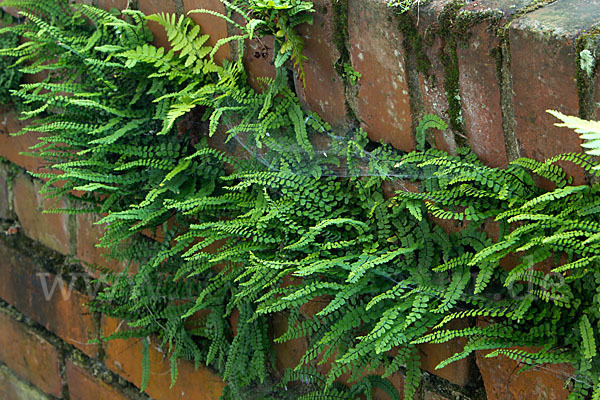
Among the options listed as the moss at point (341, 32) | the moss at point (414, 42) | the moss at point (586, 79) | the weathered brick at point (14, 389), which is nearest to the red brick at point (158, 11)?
the moss at point (341, 32)

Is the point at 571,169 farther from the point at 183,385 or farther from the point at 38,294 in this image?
the point at 38,294

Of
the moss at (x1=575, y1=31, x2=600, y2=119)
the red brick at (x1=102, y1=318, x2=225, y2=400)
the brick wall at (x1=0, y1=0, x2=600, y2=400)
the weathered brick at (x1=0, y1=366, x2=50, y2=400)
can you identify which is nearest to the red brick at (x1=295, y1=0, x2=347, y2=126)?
the brick wall at (x1=0, y1=0, x2=600, y2=400)

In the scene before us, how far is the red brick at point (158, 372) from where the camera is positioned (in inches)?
96.3

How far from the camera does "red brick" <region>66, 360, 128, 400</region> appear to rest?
115 inches

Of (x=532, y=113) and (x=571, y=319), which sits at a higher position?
(x=532, y=113)

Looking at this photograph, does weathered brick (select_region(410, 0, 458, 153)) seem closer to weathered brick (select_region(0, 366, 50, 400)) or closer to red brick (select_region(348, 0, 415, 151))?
red brick (select_region(348, 0, 415, 151))

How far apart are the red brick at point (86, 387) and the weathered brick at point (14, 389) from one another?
0.35 m

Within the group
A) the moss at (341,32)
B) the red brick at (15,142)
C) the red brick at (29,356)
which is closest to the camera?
the moss at (341,32)

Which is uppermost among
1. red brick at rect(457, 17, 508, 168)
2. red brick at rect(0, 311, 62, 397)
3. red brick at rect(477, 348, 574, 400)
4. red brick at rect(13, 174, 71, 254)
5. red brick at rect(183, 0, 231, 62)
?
red brick at rect(183, 0, 231, 62)

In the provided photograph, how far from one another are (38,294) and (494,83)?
255 centimetres

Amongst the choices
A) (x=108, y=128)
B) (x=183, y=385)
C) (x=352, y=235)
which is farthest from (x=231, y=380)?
(x=108, y=128)

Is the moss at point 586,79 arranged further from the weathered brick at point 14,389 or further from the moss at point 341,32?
the weathered brick at point 14,389

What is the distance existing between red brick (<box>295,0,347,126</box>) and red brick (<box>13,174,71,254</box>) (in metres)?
1.53

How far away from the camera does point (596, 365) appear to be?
133 cm
